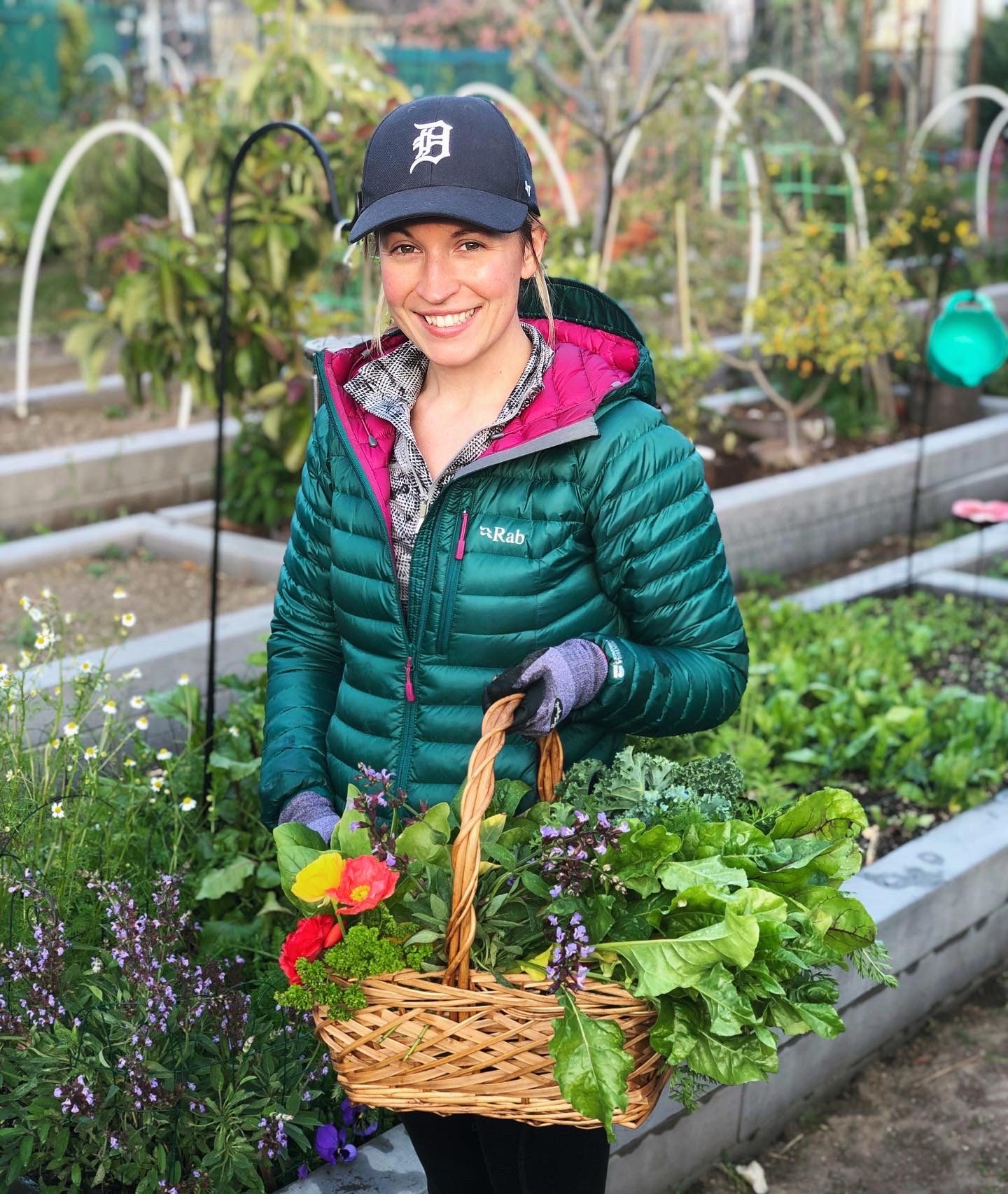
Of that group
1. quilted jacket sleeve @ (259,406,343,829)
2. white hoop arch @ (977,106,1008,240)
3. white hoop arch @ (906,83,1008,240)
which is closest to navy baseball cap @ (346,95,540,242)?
quilted jacket sleeve @ (259,406,343,829)

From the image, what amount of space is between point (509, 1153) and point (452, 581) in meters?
0.80

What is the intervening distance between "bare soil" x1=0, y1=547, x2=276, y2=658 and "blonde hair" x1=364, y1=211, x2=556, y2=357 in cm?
292

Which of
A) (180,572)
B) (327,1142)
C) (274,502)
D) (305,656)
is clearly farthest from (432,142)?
(274,502)

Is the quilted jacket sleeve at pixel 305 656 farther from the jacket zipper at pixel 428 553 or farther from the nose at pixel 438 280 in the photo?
the nose at pixel 438 280

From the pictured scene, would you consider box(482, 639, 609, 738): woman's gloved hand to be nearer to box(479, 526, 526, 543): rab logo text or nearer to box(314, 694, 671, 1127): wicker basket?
box(314, 694, 671, 1127): wicker basket

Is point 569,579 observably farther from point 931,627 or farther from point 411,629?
point 931,627

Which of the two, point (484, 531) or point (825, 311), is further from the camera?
point (825, 311)

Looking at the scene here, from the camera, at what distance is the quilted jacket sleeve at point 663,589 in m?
2.07

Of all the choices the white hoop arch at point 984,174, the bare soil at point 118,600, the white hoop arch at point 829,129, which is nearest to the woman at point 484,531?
the bare soil at point 118,600

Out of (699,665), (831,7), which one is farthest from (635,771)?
(831,7)

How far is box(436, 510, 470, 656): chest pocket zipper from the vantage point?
82.3 inches

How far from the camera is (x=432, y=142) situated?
197 cm

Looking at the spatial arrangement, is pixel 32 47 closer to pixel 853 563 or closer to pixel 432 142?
pixel 853 563

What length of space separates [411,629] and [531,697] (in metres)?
0.32
